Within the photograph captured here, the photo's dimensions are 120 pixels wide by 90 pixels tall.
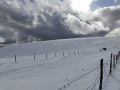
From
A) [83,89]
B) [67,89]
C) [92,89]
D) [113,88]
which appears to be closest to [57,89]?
[67,89]

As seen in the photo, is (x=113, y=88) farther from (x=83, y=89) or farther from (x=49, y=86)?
(x=49, y=86)

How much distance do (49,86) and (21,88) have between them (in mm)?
1951

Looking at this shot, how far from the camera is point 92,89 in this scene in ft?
20.6

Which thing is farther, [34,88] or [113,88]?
[34,88]

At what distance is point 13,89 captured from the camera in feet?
22.3

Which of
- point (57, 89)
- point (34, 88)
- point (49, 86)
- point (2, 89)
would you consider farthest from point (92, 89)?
point (2, 89)

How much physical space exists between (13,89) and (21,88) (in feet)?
1.68

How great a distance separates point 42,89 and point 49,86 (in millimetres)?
621

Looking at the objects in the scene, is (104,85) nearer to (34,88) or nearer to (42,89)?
(42,89)

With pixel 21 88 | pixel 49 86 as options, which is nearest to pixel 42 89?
pixel 49 86

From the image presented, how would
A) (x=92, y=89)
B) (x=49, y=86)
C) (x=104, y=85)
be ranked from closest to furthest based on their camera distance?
(x=92, y=89) < (x=104, y=85) < (x=49, y=86)

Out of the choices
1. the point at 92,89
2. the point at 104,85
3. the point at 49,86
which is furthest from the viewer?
the point at 49,86

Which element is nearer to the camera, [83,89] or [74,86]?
[83,89]

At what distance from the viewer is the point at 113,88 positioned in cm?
630
